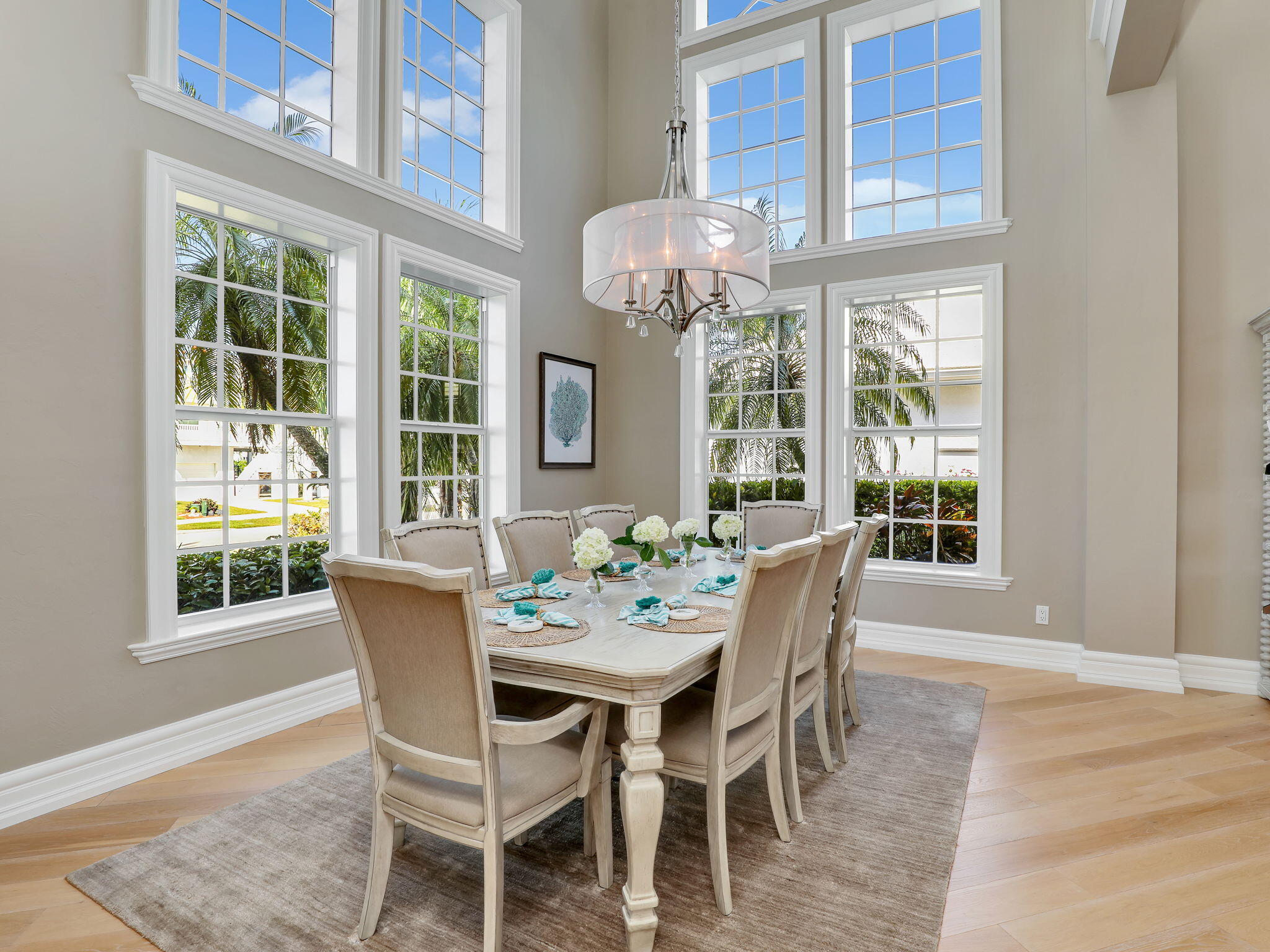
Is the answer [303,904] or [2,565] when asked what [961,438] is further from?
[2,565]

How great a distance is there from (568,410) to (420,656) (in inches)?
145

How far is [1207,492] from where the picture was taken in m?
3.79

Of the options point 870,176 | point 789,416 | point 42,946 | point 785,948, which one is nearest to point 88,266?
point 42,946

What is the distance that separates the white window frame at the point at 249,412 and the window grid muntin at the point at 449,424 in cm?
25

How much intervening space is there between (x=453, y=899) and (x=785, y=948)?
0.92 m

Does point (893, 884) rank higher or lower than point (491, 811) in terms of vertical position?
lower

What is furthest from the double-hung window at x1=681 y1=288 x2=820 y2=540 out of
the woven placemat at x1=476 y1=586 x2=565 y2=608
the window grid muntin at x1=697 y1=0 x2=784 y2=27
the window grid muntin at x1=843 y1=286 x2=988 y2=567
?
the woven placemat at x1=476 y1=586 x2=565 y2=608

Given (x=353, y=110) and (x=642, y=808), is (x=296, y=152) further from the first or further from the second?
(x=642, y=808)

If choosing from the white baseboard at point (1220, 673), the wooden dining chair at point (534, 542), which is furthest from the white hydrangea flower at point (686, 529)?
the white baseboard at point (1220, 673)

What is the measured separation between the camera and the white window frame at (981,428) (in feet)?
13.9

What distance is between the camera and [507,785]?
170 centimetres

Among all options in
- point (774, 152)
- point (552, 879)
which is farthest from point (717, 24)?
point (552, 879)

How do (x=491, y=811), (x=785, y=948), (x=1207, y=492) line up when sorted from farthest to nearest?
1. (x=1207, y=492)
2. (x=785, y=948)
3. (x=491, y=811)

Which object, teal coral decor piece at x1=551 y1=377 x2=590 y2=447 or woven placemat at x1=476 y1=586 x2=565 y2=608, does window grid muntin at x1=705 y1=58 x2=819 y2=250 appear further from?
woven placemat at x1=476 y1=586 x2=565 y2=608
